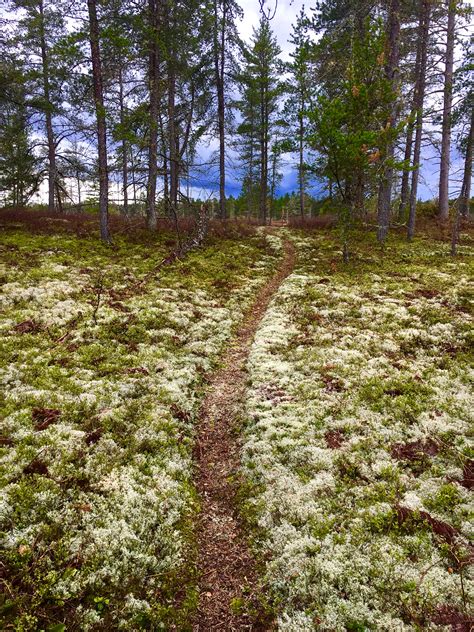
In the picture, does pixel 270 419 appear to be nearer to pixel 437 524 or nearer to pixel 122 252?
pixel 437 524

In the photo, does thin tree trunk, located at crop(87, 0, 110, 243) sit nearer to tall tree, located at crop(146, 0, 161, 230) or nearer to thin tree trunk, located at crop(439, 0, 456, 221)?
tall tree, located at crop(146, 0, 161, 230)

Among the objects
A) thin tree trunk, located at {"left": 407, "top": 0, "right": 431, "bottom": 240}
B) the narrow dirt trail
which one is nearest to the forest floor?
the narrow dirt trail

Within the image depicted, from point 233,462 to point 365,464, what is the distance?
2497 mm

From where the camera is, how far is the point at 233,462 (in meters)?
6.83

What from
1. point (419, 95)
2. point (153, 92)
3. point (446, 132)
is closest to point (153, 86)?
point (153, 92)

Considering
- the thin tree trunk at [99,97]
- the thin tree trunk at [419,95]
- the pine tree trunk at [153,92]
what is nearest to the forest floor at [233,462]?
the thin tree trunk at [99,97]

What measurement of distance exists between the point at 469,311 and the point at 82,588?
42.1 feet

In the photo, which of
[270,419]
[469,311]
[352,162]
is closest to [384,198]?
[352,162]

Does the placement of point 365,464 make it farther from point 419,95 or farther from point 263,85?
point 263,85

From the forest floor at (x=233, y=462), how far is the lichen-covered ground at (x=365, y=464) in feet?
0.09

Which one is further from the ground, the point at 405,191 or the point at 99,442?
the point at 405,191

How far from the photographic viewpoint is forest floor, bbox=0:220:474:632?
4.29 metres

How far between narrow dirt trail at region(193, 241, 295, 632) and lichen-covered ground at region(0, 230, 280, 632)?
0.78 ft

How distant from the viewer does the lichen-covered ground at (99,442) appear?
4.27m
